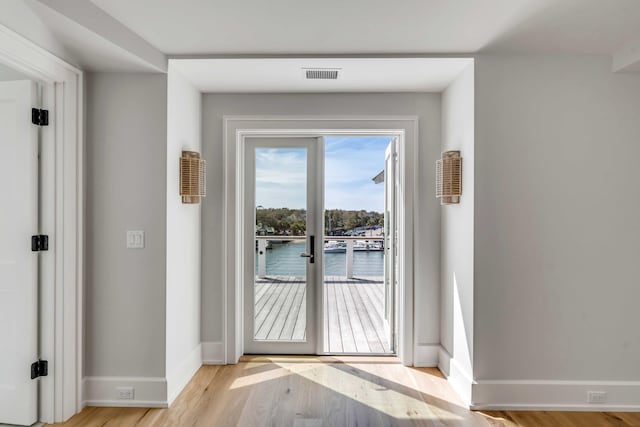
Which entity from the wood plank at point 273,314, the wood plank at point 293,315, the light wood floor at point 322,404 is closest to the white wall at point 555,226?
the light wood floor at point 322,404

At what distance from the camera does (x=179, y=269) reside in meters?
2.86

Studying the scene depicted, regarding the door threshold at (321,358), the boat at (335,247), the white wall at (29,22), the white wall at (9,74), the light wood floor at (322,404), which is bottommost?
the light wood floor at (322,404)

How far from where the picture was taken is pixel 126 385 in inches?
102

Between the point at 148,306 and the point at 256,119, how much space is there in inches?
70.3

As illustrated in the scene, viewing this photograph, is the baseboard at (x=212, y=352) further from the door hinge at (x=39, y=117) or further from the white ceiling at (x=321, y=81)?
the white ceiling at (x=321, y=81)

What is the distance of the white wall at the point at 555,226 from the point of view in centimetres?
257

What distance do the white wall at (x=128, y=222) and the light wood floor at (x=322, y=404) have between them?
0.33 m

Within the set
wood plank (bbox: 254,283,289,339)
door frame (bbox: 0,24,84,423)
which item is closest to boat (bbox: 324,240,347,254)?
wood plank (bbox: 254,283,289,339)

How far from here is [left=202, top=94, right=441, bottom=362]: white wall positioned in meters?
3.28

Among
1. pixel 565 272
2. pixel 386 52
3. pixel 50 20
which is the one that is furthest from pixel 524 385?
pixel 50 20

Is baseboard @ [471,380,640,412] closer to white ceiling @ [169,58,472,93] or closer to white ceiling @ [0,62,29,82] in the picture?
white ceiling @ [169,58,472,93]

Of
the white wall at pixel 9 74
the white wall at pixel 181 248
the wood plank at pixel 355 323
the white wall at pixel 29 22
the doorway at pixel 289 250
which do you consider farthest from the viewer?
the wood plank at pixel 355 323

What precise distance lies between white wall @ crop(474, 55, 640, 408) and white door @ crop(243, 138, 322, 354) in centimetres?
155

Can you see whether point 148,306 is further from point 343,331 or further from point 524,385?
point 524,385
